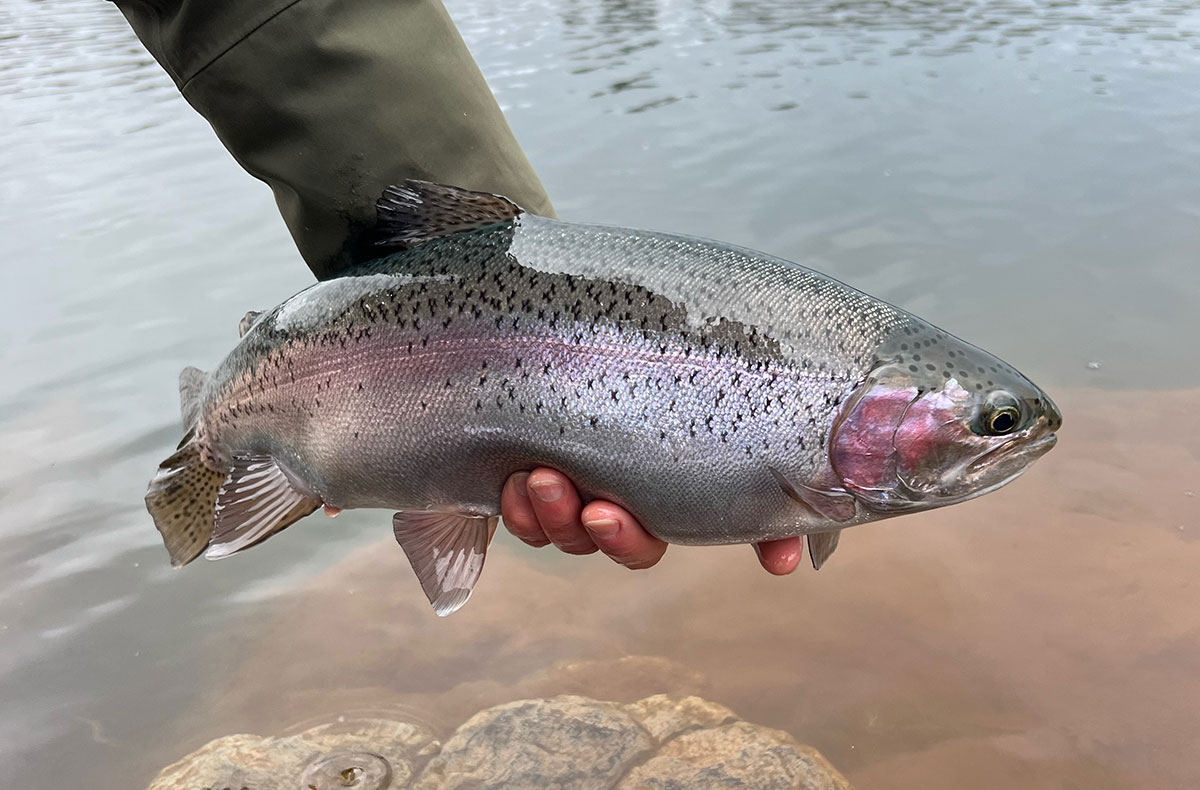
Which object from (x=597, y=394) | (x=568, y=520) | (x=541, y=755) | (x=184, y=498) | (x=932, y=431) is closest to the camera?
(x=932, y=431)

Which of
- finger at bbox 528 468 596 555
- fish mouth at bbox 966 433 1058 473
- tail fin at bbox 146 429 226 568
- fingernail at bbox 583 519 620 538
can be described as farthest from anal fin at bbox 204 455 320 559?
fish mouth at bbox 966 433 1058 473

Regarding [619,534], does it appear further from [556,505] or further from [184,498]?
[184,498]

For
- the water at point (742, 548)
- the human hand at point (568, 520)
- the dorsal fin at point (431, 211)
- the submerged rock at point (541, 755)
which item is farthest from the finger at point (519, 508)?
the water at point (742, 548)

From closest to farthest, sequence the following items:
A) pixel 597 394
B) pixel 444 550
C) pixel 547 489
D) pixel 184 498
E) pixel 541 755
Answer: pixel 597 394 < pixel 547 489 < pixel 444 550 < pixel 184 498 < pixel 541 755

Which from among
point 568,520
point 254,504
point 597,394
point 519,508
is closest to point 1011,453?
point 597,394

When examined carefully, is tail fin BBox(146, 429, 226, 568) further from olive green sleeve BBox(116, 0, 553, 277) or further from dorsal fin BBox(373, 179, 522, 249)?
dorsal fin BBox(373, 179, 522, 249)

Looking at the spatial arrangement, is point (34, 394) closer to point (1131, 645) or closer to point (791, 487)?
point (791, 487)

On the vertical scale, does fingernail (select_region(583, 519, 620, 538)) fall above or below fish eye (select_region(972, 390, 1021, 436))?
below

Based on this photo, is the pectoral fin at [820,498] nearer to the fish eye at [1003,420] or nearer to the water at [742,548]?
the fish eye at [1003,420]
